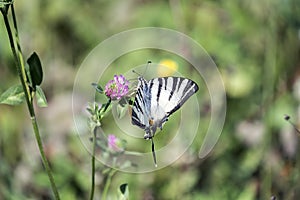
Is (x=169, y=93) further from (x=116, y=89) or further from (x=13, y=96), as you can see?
(x=13, y=96)

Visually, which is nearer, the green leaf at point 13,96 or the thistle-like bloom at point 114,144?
the green leaf at point 13,96

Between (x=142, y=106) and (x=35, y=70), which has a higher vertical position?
(x=35, y=70)

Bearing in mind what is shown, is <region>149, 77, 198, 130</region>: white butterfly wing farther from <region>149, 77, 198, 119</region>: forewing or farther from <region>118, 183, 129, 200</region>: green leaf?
<region>118, 183, 129, 200</region>: green leaf

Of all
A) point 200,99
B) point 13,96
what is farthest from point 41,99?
point 200,99

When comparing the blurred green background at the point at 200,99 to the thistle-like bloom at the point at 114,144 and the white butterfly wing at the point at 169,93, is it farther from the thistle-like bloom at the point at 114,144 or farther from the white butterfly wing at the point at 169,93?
the white butterfly wing at the point at 169,93

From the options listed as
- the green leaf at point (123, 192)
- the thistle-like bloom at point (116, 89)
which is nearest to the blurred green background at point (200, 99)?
the green leaf at point (123, 192)

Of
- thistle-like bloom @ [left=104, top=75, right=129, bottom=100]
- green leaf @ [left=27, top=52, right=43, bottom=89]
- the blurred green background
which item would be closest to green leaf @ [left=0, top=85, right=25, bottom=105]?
green leaf @ [left=27, top=52, right=43, bottom=89]
